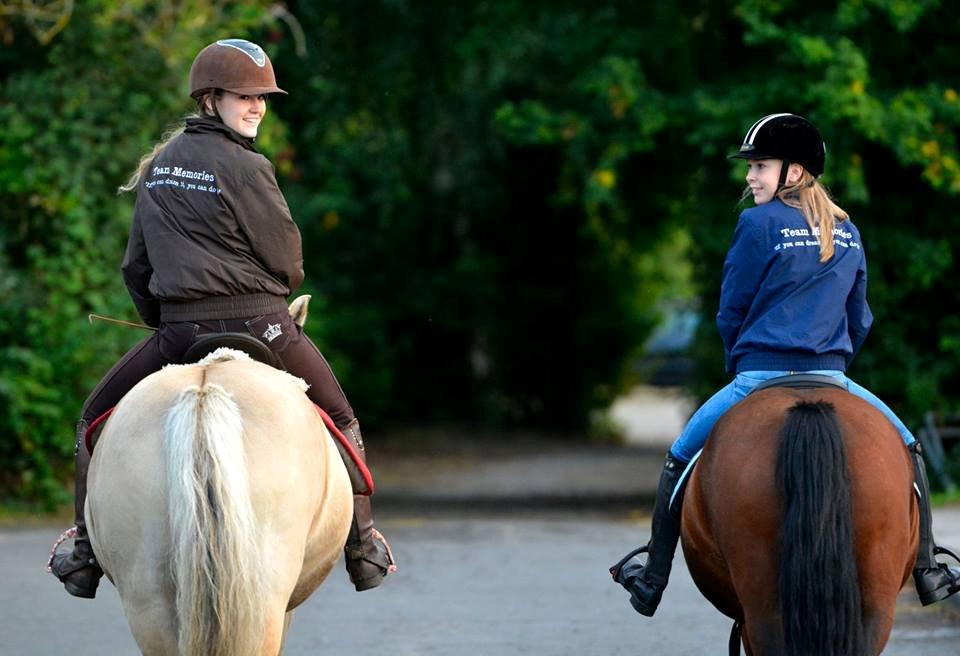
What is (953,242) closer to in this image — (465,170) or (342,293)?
(465,170)

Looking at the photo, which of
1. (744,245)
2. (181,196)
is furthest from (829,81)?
(181,196)

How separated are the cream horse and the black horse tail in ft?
5.40

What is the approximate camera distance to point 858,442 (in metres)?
5.51

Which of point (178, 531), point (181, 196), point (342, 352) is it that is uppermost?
point (181, 196)

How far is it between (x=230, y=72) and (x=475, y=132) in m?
15.4

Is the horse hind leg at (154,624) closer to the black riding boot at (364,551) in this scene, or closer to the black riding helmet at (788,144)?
the black riding boot at (364,551)

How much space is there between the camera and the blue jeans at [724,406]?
6.11 metres

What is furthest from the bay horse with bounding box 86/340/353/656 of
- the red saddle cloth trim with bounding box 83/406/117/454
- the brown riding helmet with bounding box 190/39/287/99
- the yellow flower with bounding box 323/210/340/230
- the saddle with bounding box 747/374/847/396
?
the yellow flower with bounding box 323/210/340/230

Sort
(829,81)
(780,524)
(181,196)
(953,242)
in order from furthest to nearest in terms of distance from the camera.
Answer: (953,242)
(829,81)
(181,196)
(780,524)

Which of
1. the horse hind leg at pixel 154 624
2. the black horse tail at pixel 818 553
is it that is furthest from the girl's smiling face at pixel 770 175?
the horse hind leg at pixel 154 624

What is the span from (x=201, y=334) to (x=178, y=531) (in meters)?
1.13

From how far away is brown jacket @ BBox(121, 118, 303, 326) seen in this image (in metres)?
5.94

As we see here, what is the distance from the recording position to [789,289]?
610 cm

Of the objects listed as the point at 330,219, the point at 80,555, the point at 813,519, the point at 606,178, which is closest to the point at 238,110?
the point at 80,555
